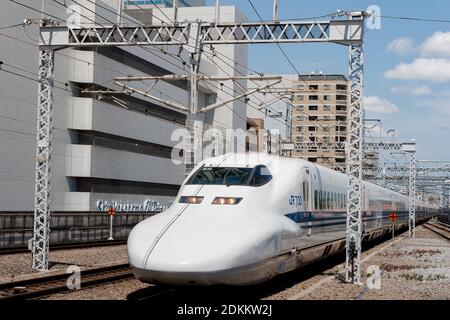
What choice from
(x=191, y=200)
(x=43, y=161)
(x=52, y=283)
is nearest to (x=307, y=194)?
(x=191, y=200)

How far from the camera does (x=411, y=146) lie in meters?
45.7

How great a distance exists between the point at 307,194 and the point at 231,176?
352cm

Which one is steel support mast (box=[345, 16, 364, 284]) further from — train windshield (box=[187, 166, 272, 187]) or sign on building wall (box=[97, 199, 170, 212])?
sign on building wall (box=[97, 199, 170, 212])

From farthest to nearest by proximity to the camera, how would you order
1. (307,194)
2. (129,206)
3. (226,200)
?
(129,206) < (307,194) < (226,200)

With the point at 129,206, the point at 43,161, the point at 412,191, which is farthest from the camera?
the point at 129,206

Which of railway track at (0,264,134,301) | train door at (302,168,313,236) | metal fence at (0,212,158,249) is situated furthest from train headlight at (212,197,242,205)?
metal fence at (0,212,158,249)

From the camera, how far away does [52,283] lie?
51.0 ft

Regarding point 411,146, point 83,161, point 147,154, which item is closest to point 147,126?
point 147,154

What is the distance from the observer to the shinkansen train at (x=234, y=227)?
11.0m

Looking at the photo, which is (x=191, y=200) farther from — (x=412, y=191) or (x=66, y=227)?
(x=412, y=191)

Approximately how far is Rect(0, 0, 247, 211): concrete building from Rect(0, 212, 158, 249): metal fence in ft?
21.0

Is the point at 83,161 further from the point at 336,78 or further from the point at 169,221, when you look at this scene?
the point at 336,78

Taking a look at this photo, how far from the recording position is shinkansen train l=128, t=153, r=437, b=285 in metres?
11.0

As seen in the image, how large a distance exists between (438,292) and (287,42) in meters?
8.27
